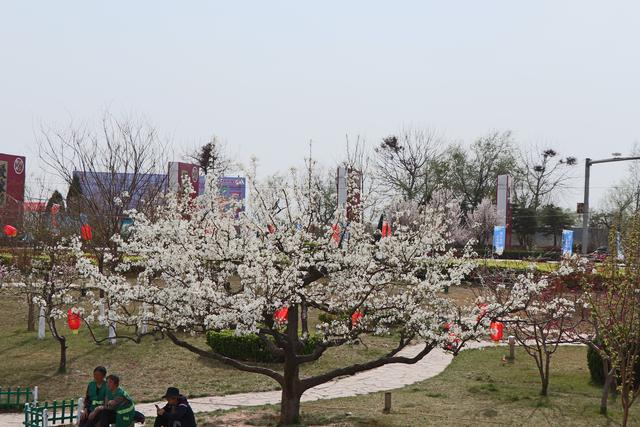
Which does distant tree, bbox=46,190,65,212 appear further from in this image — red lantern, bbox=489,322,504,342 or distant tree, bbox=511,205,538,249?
distant tree, bbox=511,205,538,249

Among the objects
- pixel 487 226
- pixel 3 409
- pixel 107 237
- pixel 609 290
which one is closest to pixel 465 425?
pixel 609 290

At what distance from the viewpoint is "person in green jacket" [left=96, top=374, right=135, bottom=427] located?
9.07 metres

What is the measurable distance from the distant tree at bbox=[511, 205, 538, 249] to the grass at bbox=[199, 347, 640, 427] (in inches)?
1610

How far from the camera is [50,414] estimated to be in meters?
12.6

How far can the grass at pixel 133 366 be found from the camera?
51.3ft

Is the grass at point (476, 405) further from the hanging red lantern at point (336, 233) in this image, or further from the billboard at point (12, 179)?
the billboard at point (12, 179)

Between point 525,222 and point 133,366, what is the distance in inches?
1839

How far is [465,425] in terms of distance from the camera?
1230cm

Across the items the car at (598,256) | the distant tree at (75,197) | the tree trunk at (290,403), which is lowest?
the tree trunk at (290,403)

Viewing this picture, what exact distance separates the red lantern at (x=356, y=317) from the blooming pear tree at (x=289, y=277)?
25 mm

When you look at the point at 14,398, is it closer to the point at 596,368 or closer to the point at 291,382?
the point at 291,382

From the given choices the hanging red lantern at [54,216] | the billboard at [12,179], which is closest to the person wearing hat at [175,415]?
the hanging red lantern at [54,216]

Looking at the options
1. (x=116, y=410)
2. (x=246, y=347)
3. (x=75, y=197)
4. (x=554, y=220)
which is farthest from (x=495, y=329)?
(x=554, y=220)

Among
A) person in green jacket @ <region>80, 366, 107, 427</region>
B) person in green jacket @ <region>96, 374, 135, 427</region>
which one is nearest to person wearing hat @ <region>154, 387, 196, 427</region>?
person in green jacket @ <region>96, 374, 135, 427</region>
